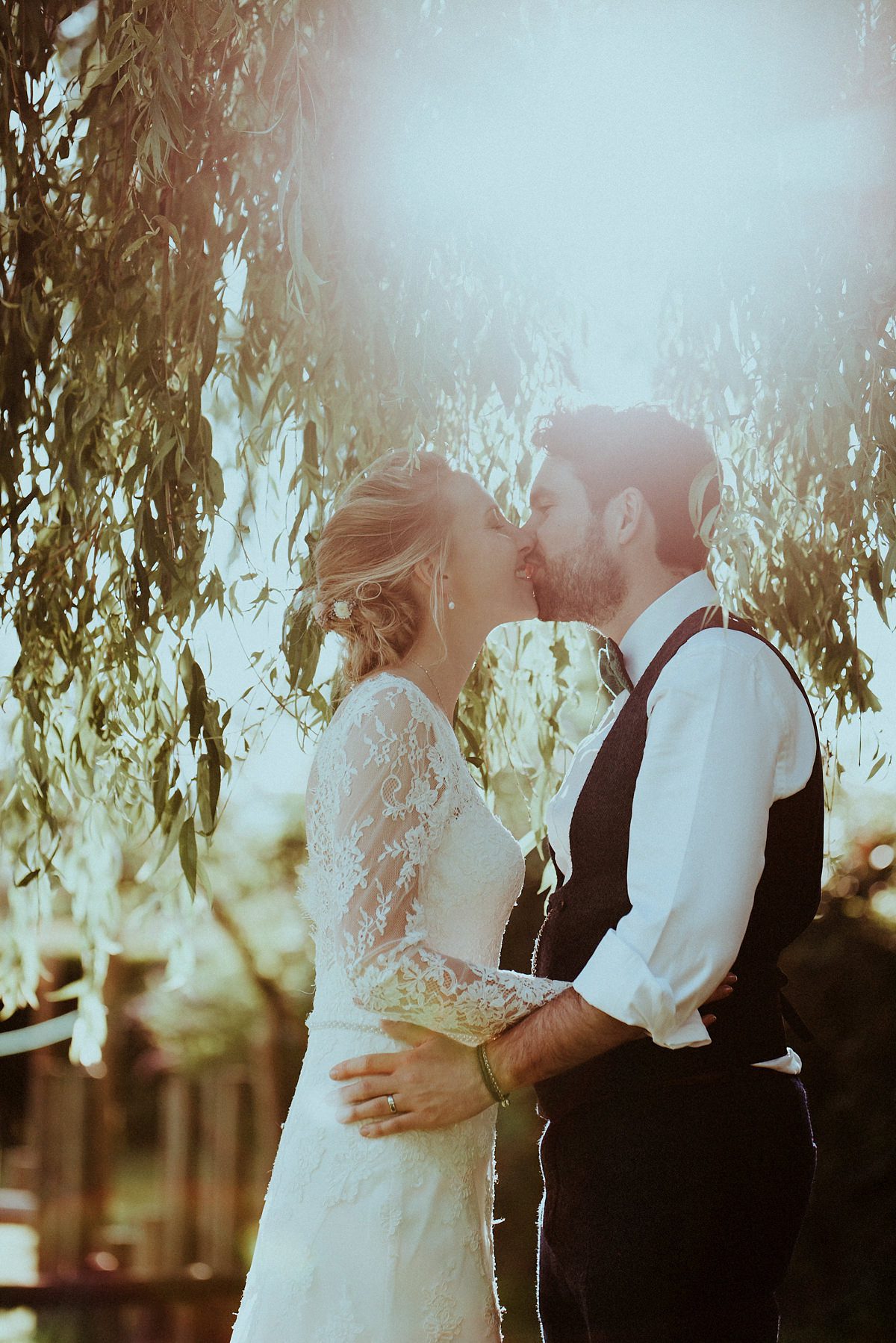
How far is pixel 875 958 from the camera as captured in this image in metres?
4.91

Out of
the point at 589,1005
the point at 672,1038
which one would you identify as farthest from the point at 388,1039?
the point at 672,1038

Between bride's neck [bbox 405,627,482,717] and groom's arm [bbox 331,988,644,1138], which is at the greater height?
bride's neck [bbox 405,627,482,717]

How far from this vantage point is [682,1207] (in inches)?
68.9

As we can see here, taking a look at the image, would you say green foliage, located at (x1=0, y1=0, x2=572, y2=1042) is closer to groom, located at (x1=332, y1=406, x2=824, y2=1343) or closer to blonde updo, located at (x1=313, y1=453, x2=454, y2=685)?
blonde updo, located at (x1=313, y1=453, x2=454, y2=685)

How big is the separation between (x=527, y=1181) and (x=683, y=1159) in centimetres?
350

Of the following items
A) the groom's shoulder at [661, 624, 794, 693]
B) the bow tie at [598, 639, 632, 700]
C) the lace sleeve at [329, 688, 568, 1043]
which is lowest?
the lace sleeve at [329, 688, 568, 1043]

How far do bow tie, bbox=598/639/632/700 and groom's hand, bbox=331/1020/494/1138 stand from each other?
66cm

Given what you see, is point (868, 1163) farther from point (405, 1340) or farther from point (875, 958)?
point (405, 1340)

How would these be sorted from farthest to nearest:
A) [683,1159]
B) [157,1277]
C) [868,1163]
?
[157,1277] < [868,1163] < [683,1159]

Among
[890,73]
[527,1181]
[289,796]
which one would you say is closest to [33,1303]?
[527,1181]

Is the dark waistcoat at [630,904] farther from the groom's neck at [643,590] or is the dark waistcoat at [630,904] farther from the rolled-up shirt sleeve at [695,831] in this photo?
the groom's neck at [643,590]

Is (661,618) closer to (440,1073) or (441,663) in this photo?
(441,663)

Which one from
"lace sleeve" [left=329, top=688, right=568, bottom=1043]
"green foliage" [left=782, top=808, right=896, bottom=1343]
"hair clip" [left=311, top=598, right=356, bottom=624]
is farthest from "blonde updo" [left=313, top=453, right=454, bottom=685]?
"green foliage" [left=782, top=808, right=896, bottom=1343]

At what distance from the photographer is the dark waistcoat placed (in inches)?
72.1
